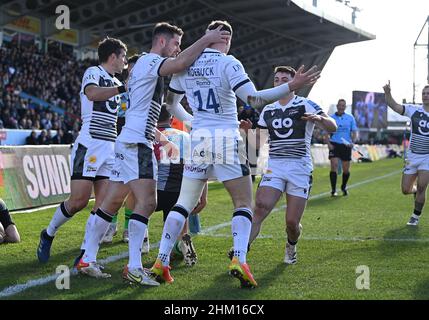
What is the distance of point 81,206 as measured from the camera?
251 inches

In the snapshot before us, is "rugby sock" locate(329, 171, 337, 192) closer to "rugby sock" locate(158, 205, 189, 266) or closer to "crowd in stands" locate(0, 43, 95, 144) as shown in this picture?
"rugby sock" locate(158, 205, 189, 266)

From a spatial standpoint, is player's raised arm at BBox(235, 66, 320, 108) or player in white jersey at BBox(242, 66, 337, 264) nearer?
player's raised arm at BBox(235, 66, 320, 108)

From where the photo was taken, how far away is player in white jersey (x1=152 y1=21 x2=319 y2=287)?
201 inches

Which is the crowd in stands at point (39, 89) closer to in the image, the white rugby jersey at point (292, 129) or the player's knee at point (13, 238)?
the player's knee at point (13, 238)

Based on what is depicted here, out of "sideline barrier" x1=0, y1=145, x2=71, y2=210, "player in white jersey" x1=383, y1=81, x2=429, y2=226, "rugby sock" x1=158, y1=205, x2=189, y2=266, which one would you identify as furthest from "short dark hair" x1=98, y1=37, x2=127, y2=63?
"sideline barrier" x1=0, y1=145, x2=71, y2=210

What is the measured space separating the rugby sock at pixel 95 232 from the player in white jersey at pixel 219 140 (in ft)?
2.20

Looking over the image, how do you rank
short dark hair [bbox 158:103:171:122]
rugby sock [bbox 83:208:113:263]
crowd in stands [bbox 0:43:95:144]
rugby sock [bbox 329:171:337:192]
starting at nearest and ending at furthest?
rugby sock [bbox 83:208:113:263]
short dark hair [bbox 158:103:171:122]
rugby sock [bbox 329:171:337:192]
crowd in stands [bbox 0:43:95:144]

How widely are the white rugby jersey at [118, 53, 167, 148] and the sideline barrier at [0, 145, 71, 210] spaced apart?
6.13 metres

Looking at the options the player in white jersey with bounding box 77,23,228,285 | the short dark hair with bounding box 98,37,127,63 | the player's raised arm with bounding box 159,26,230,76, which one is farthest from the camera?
the short dark hair with bounding box 98,37,127,63

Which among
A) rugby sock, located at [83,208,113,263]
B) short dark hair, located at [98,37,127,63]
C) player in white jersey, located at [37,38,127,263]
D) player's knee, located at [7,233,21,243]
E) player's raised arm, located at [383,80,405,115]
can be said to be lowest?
player's knee, located at [7,233,21,243]

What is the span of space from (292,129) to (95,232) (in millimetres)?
2387

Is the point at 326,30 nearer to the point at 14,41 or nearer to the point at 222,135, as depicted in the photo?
the point at 14,41

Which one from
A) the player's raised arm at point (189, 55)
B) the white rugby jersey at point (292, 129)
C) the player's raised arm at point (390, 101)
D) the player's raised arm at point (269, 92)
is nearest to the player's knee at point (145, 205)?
the player's raised arm at point (189, 55)
